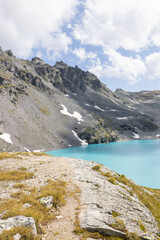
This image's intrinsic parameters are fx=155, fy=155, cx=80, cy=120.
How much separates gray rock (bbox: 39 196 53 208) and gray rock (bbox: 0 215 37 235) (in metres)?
2.16

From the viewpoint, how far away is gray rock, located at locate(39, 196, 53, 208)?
9717mm

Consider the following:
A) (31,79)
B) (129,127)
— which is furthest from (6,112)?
(129,127)

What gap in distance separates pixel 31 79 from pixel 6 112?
194ft

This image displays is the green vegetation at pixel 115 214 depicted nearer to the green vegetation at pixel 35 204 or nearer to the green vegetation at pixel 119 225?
the green vegetation at pixel 119 225

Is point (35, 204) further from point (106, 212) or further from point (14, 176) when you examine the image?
point (14, 176)

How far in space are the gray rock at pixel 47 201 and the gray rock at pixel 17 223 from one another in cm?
216

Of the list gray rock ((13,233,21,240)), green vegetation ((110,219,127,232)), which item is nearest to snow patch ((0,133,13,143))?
gray rock ((13,233,21,240))

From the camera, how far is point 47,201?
9.98m

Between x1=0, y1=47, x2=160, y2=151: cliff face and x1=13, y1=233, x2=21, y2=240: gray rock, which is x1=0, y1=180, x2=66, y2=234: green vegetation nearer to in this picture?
x1=13, y1=233, x2=21, y2=240: gray rock

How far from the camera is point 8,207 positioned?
8.83 meters

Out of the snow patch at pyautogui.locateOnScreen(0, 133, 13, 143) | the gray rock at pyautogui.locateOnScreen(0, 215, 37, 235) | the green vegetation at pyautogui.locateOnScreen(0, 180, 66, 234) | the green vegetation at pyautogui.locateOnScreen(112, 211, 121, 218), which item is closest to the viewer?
the gray rock at pyautogui.locateOnScreen(0, 215, 37, 235)

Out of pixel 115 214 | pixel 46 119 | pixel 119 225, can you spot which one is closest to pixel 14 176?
pixel 115 214

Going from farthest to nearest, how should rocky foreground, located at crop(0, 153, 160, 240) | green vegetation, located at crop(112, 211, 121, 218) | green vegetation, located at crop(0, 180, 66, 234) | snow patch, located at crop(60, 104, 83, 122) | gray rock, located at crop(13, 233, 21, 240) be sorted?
snow patch, located at crop(60, 104, 83, 122) → green vegetation, located at crop(112, 211, 121, 218) → green vegetation, located at crop(0, 180, 66, 234) → rocky foreground, located at crop(0, 153, 160, 240) → gray rock, located at crop(13, 233, 21, 240)

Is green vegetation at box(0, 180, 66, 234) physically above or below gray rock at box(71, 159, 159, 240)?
above
